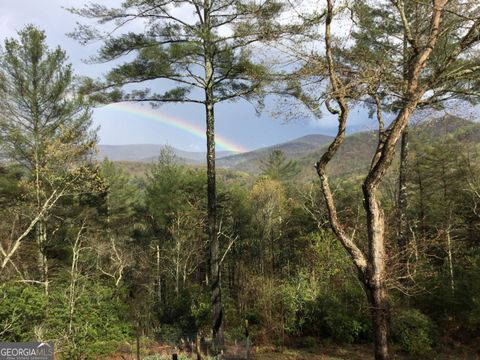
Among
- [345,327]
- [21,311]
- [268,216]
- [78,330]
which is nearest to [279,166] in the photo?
[268,216]

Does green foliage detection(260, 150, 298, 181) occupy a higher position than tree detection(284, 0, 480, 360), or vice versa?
green foliage detection(260, 150, 298, 181)

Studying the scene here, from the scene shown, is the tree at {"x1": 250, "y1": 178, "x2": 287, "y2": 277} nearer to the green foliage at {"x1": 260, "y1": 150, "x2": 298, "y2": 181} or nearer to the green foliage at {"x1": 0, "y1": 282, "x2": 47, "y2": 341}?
the green foliage at {"x1": 260, "y1": 150, "x2": 298, "y2": 181}

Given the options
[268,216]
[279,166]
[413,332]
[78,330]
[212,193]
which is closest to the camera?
[78,330]

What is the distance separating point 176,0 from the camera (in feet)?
27.1

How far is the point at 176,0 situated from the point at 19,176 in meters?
10.6

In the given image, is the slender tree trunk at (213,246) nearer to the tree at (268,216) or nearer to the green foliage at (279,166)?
the tree at (268,216)

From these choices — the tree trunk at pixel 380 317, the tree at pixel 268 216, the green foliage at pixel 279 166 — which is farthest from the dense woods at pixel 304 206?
the green foliage at pixel 279 166

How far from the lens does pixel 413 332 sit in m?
10.3

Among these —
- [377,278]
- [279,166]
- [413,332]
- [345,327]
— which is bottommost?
[345,327]

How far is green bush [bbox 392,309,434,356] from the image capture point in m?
9.94

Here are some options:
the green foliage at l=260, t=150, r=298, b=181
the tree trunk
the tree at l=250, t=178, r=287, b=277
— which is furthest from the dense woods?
the green foliage at l=260, t=150, r=298, b=181

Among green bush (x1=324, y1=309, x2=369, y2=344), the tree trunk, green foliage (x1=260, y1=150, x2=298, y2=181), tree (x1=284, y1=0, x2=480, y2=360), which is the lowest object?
green bush (x1=324, y1=309, x2=369, y2=344)

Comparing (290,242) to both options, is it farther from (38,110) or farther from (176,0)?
(176,0)

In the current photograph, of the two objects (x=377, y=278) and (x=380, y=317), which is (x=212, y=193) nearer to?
(x=377, y=278)
